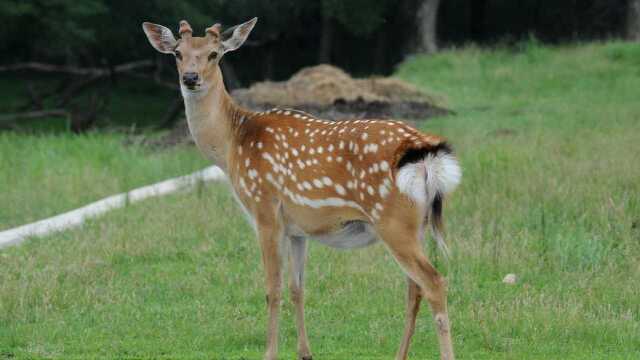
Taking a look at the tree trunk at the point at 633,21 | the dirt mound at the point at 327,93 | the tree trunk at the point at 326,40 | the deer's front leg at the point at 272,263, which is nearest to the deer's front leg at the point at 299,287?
the deer's front leg at the point at 272,263

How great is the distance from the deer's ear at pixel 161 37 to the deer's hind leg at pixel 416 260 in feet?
8.36

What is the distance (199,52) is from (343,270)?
294cm

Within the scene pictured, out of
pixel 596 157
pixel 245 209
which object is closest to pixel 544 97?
pixel 596 157

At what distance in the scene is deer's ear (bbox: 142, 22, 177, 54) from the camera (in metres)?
8.88

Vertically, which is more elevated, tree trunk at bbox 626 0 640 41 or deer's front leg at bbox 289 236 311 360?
deer's front leg at bbox 289 236 311 360

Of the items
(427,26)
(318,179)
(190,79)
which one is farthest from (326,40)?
Answer: (318,179)

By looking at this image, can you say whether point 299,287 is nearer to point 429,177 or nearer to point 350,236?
point 350,236

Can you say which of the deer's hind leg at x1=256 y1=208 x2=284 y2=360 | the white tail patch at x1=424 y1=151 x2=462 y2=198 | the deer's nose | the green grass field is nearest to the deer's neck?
the deer's nose

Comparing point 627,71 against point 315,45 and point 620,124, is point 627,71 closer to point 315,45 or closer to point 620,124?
point 620,124

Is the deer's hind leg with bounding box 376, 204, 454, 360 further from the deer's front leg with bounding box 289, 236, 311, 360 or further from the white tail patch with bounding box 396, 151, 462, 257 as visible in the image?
the deer's front leg with bounding box 289, 236, 311, 360

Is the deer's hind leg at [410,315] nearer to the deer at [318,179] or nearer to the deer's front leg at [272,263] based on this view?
the deer at [318,179]

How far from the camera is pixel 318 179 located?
303 inches

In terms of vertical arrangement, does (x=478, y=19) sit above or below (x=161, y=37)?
below

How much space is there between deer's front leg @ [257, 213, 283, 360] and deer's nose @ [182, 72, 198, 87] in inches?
44.8
